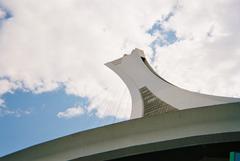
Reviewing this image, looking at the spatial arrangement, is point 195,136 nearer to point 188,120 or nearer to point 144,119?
point 188,120

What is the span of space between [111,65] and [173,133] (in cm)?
2601

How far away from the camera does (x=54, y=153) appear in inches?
249

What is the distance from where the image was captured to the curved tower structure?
2227 centimetres

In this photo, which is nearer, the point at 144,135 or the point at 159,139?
the point at 159,139

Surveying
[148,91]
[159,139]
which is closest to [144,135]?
[159,139]

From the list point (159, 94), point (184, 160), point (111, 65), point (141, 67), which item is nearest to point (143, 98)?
point (159, 94)

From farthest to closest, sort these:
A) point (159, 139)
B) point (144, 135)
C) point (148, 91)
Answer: point (148, 91) < point (144, 135) < point (159, 139)

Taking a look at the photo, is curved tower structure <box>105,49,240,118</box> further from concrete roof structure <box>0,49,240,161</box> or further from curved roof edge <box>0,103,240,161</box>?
curved roof edge <box>0,103,240,161</box>

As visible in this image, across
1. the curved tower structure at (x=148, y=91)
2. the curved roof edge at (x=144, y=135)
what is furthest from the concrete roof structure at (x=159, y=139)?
the curved tower structure at (x=148, y=91)

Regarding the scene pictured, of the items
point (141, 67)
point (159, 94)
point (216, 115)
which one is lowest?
point (216, 115)

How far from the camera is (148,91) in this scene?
26766 millimetres

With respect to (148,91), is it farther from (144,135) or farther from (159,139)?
(159,139)

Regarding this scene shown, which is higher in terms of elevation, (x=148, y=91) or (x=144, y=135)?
(x=148, y=91)

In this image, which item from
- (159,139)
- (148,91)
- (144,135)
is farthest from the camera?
(148,91)
